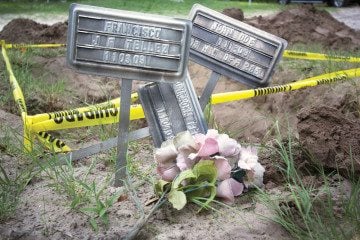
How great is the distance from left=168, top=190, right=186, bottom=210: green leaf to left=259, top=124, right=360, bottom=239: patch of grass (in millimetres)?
324

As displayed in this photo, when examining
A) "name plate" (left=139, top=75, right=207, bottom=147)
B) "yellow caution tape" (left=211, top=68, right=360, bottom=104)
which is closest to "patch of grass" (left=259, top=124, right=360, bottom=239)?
"name plate" (left=139, top=75, right=207, bottom=147)

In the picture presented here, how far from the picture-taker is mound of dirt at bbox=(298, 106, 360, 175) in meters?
2.39

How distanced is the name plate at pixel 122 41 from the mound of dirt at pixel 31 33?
5066 millimetres

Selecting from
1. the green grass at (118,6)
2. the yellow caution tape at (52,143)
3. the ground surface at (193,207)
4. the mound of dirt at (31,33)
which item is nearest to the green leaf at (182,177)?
the ground surface at (193,207)

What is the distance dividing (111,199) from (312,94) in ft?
8.47

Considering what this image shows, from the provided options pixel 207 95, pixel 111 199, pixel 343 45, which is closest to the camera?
pixel 111 199

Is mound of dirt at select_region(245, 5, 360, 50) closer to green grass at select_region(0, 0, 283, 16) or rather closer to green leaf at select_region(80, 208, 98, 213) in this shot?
green grass at select_region(0, 0, 283, 16)

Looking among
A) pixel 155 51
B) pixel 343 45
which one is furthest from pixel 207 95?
pixel 343 45

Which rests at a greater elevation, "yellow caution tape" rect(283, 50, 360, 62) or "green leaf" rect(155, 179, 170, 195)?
"green leaf" rect(155, 179, 170, 195)

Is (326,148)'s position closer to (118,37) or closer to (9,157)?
(118,37)

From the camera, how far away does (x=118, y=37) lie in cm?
240

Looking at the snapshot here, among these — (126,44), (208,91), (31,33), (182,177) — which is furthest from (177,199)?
(31,33)

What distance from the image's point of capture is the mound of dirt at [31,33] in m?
7.30

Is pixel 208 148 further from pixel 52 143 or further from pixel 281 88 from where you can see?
pixel 281 88
